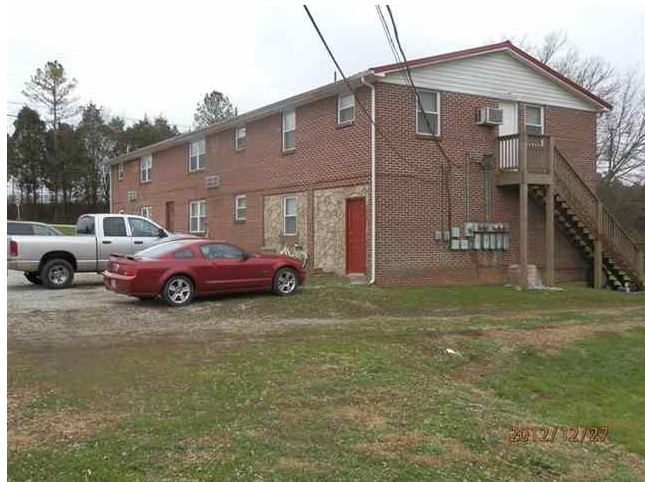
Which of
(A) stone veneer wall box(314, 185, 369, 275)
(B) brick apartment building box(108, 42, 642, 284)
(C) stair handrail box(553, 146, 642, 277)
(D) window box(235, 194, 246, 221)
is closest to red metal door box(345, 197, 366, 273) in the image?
(B) brick apartment building box(108, 42, 642, 284)

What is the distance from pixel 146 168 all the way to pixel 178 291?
21064 millimetres

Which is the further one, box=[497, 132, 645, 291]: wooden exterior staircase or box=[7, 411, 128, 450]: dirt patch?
box=[497, 132, 645, 291]: wooden exterior staircase

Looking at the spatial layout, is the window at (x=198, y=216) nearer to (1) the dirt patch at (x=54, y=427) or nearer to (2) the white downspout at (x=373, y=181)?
(2) the white downspout at (x=373, y=181)

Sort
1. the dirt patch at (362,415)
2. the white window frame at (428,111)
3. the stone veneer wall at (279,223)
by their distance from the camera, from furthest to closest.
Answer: the stone veneer wall at (279,223), the white window frame at (428,111), the dirt patch at (362,415)

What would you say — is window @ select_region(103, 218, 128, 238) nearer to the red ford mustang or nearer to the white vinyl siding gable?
the red ford mustang

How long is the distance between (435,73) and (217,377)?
1258cm

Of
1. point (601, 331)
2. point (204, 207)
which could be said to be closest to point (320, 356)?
point (601, 331)

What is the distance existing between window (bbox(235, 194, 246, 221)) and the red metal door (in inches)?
256

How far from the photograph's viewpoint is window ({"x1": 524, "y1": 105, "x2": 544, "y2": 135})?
1945 cm

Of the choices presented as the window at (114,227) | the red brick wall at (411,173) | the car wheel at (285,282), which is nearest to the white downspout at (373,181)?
the red brick wall at (411,173)

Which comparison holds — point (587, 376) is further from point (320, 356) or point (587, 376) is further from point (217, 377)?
point (217, 377)

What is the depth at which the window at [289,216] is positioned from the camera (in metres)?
20.2
